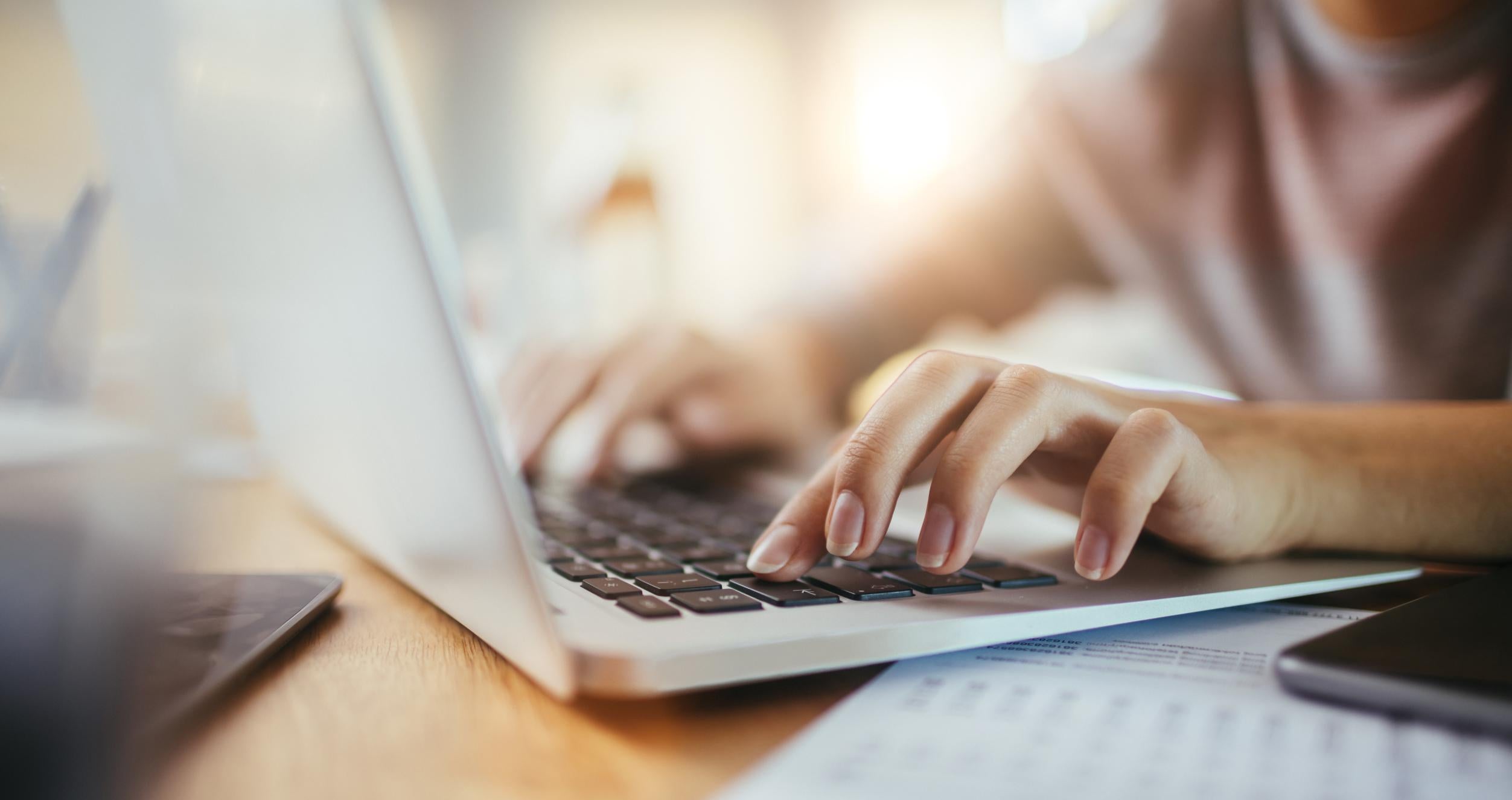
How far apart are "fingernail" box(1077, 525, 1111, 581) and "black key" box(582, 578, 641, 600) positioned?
167 millimetres

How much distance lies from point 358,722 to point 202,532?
7 centimetres

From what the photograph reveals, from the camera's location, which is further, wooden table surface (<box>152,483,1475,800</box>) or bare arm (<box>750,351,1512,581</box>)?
bare arm (<box>750,351,1512,581</box>)

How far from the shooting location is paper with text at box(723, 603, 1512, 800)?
21cm

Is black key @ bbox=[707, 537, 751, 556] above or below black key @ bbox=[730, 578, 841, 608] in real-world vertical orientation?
below

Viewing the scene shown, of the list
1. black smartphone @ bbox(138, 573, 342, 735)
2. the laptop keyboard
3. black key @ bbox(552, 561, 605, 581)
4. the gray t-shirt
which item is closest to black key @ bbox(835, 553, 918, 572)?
the laptop keyboard

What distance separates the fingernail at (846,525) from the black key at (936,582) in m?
0.03

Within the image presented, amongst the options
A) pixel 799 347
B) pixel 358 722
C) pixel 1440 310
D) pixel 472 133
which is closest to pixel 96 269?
pixel 358 722

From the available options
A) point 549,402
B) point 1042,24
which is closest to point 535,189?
point 1042,24

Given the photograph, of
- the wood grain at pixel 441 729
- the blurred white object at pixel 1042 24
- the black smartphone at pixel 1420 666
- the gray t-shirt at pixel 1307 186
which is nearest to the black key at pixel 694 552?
the wood grain at pixel 441 729

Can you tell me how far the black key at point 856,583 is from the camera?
320 mm

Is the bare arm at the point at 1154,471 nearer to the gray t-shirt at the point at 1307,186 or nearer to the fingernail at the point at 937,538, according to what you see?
the fingernail at the point at 937,538

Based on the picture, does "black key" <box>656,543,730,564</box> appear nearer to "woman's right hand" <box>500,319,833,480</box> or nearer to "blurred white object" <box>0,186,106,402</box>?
"blurred white object" <box>0,186,106,402</box>

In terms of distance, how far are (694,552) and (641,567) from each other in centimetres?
4

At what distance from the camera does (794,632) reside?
0.26 metres
